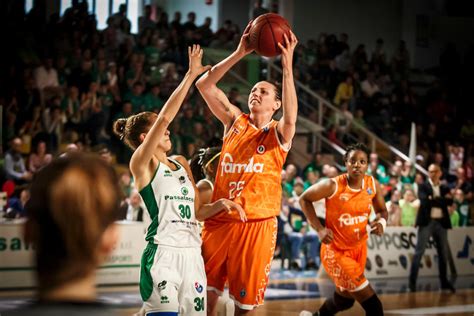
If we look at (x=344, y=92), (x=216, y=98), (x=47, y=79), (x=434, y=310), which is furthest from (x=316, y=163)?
(x=216, y=98)

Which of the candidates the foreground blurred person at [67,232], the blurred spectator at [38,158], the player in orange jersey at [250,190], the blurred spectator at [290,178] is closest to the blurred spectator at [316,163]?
the blurred spectator at [290,178]

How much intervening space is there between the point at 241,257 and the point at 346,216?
2.37m

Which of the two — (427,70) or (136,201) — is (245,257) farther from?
(427,70)

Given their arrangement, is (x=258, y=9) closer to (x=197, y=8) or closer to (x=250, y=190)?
(x=197, y=8)

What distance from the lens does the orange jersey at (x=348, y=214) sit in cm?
797

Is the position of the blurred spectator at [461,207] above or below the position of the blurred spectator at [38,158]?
below

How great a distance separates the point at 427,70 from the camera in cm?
2370

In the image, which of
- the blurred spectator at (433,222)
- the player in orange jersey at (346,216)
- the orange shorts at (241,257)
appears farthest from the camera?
the blurred spectator at (433,222)

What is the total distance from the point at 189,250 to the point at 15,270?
6.32 m

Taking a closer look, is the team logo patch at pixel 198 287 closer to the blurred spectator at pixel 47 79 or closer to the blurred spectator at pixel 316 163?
the blurred spectator at pixel 47 79

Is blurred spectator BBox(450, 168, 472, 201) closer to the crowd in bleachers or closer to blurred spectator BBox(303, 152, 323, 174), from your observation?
the crowd in bleachers

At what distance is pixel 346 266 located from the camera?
25.6 ft

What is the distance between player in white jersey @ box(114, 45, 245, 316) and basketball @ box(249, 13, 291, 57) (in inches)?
24.7

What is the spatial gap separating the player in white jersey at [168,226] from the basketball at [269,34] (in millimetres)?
628
